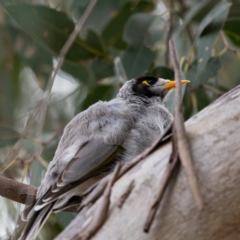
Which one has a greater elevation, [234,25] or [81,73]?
[234,25]

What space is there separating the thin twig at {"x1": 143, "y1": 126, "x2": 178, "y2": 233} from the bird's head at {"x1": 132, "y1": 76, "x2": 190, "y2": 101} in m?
1.93

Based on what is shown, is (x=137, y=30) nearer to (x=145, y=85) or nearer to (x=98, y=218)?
(x=145, y=85)

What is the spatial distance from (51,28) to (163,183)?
8.48 ft

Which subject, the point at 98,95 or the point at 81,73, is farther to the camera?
the point at 81,73

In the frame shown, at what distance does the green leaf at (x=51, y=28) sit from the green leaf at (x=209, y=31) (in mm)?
925

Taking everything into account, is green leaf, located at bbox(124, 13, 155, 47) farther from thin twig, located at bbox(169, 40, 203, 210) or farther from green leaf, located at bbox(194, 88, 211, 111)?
thin twig, located at bbox(169, 40, 203, 210)

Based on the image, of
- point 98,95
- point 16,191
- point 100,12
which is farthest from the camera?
point 100,12

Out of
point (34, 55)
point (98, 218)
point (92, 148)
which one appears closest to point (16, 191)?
point (92, 148)

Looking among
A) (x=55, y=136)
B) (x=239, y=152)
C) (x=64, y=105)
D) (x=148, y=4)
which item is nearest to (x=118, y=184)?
(x=239, y=152)

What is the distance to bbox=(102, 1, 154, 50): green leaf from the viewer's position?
4500 mm

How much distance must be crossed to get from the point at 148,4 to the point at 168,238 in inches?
126

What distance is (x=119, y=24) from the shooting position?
4.51 metres

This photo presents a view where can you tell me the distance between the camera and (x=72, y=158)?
8.60 feet

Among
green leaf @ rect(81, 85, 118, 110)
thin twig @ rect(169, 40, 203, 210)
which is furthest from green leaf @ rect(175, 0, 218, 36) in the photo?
thin twig @ rect(169, 40, 203, 210)
